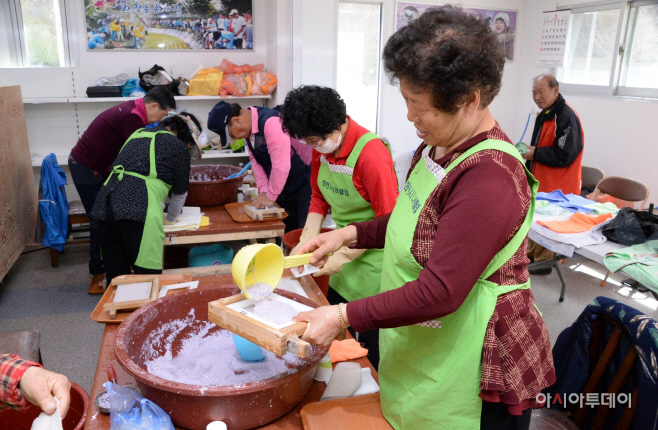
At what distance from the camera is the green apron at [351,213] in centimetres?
199

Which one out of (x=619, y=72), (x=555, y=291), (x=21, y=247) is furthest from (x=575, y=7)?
(x=21, y=247)

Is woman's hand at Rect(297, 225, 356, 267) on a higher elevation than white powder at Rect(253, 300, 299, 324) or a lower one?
higher

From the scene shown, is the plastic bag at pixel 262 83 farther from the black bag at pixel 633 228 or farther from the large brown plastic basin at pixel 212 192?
the black bag at pixel 633 228

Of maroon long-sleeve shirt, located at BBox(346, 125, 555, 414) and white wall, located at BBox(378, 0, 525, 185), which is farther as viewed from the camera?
white wall, located at BBox(378, 0, 525, 185)

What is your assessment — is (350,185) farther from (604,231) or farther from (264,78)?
(264,78)

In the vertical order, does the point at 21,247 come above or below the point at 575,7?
below

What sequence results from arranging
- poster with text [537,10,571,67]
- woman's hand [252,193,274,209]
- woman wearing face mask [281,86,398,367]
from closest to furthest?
1. woman wearing face mask [281,86,398,367]
2. woman's hand [252,193,274,209]
3. poster with text [537,10,571,67]

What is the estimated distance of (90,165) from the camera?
12.8ft

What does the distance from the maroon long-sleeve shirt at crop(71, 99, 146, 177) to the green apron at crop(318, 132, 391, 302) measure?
6.58ft

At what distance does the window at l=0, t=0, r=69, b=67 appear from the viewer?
4.76 m

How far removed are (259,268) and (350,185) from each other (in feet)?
2.40

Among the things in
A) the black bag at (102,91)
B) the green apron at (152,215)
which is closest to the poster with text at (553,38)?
the green apron at (152,215)

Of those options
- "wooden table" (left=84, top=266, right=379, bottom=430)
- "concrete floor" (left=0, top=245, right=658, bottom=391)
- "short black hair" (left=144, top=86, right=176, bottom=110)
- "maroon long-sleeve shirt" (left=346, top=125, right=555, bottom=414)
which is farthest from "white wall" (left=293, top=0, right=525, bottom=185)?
"maroon long-sleeve shirt" (left=346, top=125, right=555, bottom=414)

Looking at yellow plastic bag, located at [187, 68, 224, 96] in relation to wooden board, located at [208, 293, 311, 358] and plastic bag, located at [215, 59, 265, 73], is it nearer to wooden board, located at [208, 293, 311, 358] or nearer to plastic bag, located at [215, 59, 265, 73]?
plastic bag, located at [215, 59, 265, 73]
